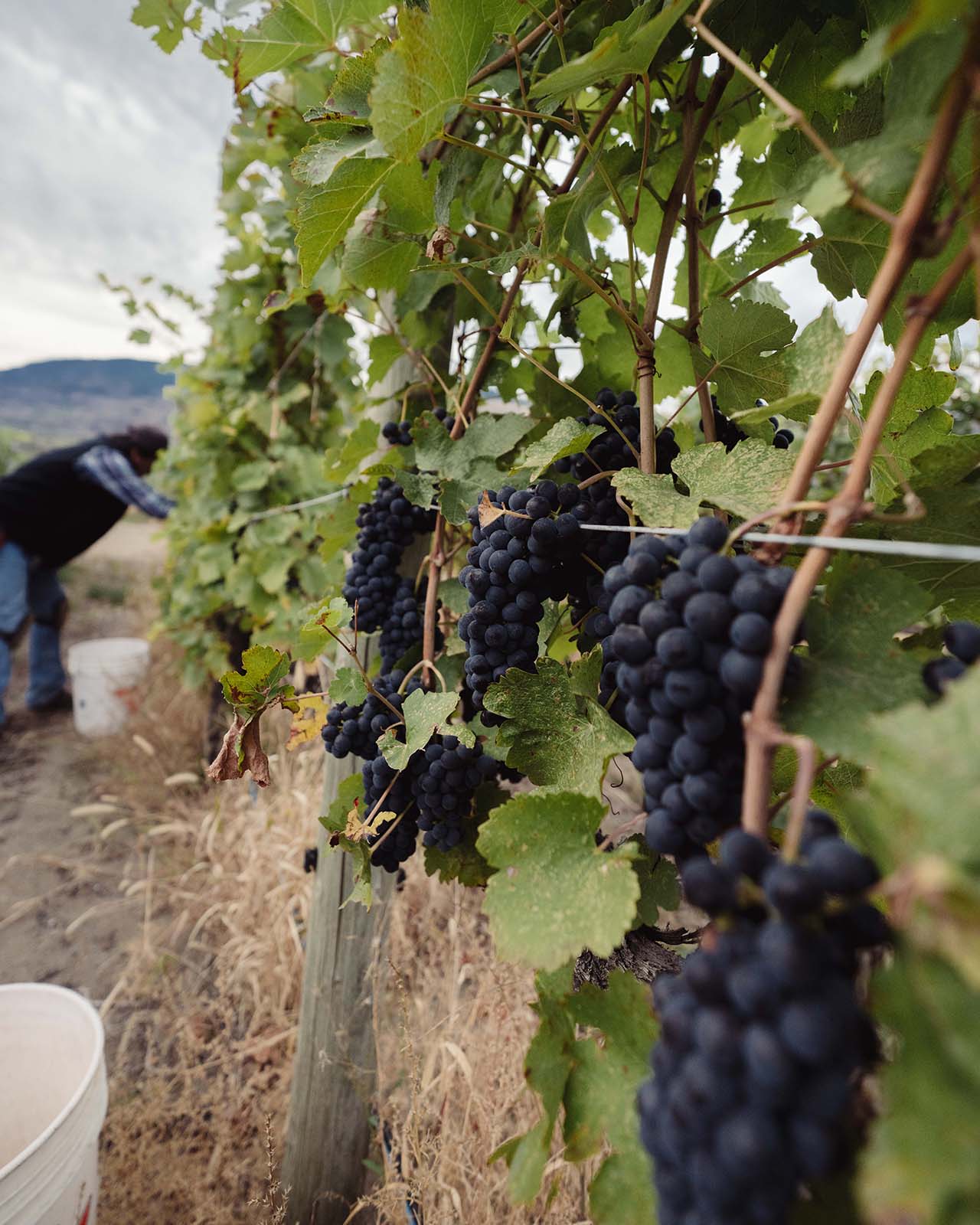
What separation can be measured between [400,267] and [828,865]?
95cm

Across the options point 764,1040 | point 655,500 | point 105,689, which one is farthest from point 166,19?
point 105,689

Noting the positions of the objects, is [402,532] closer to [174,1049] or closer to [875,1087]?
[875,1087]

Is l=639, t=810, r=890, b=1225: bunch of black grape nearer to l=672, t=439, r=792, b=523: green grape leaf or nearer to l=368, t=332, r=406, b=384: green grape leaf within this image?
l=672, t=439, r=792, b=523: green grape leaf

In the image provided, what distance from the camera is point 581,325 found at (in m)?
1.20

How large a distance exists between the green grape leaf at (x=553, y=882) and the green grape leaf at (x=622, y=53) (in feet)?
2.15

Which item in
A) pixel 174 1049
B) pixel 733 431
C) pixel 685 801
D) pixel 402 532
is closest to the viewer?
pixel 685 801

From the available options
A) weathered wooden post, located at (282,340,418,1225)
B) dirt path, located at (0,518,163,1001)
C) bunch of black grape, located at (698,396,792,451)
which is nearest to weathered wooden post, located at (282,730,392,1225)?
weathered wooden post, located at (282,340,418,1225)

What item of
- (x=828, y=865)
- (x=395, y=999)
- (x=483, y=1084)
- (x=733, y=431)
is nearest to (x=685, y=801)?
(x=828, y=865)

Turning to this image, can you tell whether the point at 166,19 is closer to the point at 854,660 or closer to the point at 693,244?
the point at 693,244

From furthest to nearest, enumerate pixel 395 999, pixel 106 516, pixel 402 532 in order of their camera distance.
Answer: pixel 106 516 → pixel 395 999 → pixel 402 532

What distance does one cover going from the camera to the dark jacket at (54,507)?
4.45 m

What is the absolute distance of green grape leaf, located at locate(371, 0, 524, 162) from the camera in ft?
2.00

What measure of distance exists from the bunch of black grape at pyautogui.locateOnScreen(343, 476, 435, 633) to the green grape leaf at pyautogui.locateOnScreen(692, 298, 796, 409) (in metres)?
0.56

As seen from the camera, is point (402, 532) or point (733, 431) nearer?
point (733, 431)
